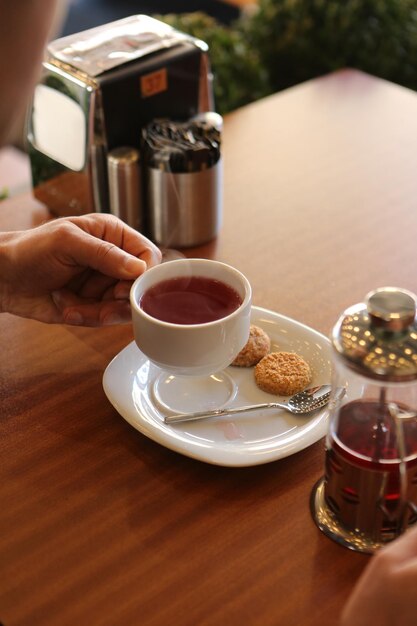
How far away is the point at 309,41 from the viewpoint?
9.32ft

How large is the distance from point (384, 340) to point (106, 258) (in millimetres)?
463

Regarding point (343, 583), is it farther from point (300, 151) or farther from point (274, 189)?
point (300, 151)

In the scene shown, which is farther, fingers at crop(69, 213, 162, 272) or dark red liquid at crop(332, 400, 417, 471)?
fingers at crop(69, 213, 162, 272)

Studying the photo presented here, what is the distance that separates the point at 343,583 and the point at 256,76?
205 cm

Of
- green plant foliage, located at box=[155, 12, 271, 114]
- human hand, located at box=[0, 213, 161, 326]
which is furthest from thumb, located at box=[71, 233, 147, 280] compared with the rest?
green plant foliage, located at box=[155, 12, 271, 114]

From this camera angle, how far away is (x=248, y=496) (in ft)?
3.42

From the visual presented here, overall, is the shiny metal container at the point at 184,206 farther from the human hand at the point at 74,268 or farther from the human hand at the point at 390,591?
the human hand at the point at 390,591

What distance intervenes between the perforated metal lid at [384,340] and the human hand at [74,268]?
394 mm

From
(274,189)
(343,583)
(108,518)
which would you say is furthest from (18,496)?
(274,189)

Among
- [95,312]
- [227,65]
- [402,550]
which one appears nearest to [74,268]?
[95,312]

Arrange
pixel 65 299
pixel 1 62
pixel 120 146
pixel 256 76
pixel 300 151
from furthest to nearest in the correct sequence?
pixel 256 76 → pixel 300 151 → pixel 120 146 → pixel 65 299 → pixel 1 62

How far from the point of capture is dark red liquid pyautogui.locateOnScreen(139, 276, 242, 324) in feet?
3.59

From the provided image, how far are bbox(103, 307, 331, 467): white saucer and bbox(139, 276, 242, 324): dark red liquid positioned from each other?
12cm

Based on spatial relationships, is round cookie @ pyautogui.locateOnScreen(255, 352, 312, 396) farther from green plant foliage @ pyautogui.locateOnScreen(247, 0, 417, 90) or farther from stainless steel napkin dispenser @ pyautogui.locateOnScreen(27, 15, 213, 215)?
green plant foliage @ pyautogui.locateOnScreen(247, 0, 417, 90)
